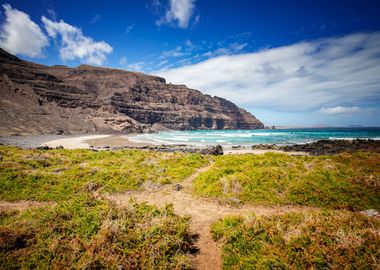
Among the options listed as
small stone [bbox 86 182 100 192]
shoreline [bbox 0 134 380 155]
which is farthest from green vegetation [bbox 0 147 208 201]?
shoreline [bbox 0 134 380 155]

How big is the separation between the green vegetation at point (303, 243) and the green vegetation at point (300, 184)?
334cm

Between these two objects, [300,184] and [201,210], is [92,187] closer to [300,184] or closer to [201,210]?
[201,210]

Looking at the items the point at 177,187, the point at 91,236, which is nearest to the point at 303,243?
the point at 91,236

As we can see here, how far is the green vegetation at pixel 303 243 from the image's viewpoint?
13.4 ft

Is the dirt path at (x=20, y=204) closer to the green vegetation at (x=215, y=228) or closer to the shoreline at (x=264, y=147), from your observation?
the green vegetation at (x=215, y=228)

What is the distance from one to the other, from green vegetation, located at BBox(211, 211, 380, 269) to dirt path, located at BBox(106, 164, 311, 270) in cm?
45

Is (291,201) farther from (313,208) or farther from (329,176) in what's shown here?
(329,176)

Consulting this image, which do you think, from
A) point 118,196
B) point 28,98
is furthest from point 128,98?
point 118,196

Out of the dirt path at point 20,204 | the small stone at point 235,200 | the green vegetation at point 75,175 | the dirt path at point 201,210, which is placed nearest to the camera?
the dirt path at point 201,210

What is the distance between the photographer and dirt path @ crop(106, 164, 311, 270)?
5.43m

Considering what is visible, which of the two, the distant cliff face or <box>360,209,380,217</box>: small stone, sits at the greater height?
the distant cliff face

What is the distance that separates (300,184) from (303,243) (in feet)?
19.6

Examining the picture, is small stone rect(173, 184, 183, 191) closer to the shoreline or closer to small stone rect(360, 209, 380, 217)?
small stone rect(360, 209, 380, 217)

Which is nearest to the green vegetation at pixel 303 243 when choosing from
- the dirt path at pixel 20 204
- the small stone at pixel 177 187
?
the small stone at pixel 177 187
